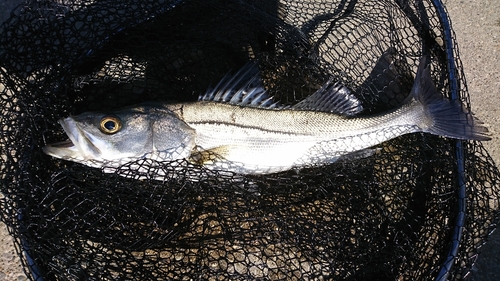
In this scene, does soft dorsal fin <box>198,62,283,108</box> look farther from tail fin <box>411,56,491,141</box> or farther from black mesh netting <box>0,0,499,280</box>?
tail fin <box>411,56,491,141</box>

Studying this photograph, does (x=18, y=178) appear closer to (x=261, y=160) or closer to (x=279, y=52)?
(x=261, y=160)

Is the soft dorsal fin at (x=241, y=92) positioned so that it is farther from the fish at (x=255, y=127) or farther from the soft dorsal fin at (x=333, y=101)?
the soft dorsal fin at (x=333, y=101)

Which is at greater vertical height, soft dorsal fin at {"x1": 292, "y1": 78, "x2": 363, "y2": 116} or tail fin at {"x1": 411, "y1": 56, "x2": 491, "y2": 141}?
tail fin at {"x1": 411, "y1": 56, "x2": 491, "y2": 141}

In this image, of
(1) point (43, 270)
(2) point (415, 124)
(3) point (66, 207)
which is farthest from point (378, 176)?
(1) point (43, 270)

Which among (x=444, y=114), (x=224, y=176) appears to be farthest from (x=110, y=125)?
(x=444, y=114)

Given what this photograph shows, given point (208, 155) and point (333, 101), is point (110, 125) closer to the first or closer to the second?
point (208, 155)

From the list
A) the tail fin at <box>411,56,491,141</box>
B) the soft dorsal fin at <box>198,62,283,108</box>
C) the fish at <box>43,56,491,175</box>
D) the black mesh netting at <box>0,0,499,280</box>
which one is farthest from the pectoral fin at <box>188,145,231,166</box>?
the tail fin at <box>411,56,491,141</box>
